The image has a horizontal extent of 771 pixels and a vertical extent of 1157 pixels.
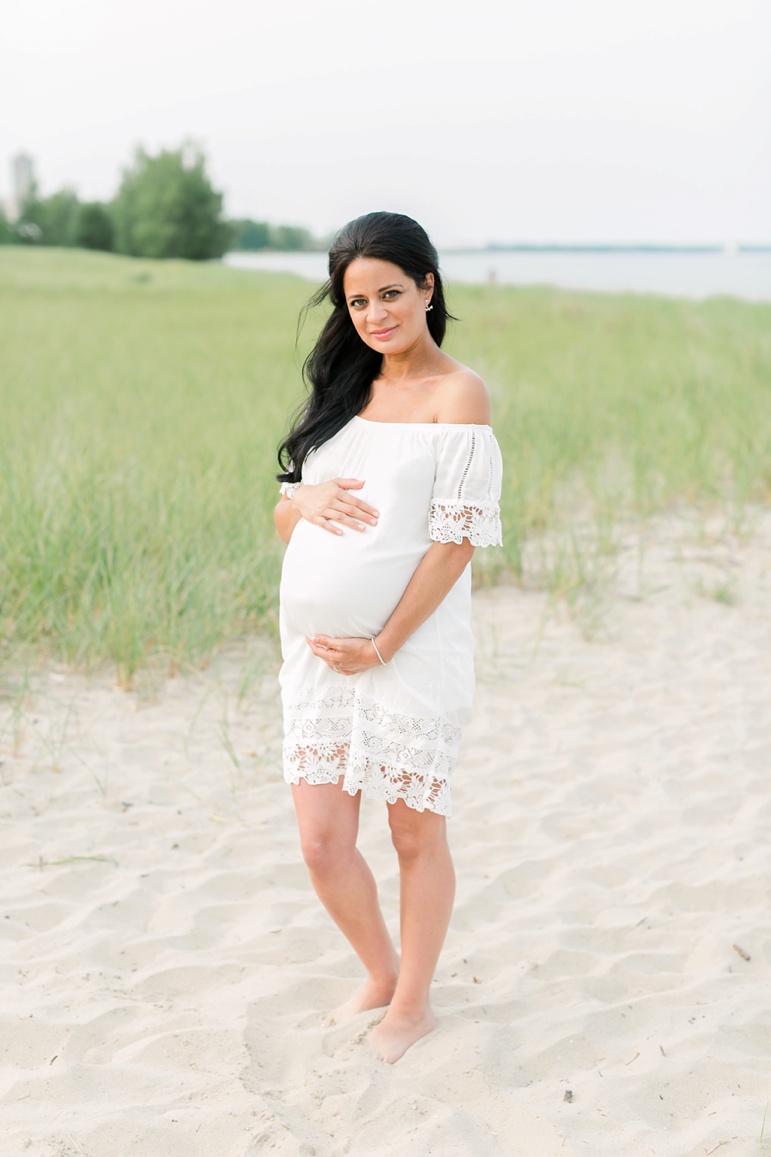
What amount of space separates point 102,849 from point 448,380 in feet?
6.13

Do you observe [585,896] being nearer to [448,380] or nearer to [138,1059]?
[138,1059]

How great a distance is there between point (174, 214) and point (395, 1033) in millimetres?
64837

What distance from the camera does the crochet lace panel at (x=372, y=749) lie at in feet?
6.89

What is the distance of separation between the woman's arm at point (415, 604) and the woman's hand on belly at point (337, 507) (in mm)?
137

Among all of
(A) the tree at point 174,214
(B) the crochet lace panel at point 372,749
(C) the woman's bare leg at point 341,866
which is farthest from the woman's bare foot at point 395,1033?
(A) the tree at point 174,214

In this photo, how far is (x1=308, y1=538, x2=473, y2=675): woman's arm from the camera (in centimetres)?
204

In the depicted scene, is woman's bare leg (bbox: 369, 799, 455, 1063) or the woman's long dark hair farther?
woman's bare leg (bbox: 369, 799, 455, 1063)

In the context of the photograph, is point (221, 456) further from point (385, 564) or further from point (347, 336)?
point (385, 564)

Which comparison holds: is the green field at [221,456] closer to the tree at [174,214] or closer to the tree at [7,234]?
the tree at [174,214]

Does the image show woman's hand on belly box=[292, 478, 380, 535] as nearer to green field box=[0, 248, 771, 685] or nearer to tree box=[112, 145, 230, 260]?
green field box=[0, 248, 771, 685]

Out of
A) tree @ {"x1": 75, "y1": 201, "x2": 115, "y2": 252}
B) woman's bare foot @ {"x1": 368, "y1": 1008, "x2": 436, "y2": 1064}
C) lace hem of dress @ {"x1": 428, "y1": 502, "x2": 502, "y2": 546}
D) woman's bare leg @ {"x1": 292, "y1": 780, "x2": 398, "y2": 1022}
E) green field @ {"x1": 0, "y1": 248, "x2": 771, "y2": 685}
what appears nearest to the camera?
lace hem of dress @ {"x1": 428, "y1": 502, "x2": 502, "y2": 546}

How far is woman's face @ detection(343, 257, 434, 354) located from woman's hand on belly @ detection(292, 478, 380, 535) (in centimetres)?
28

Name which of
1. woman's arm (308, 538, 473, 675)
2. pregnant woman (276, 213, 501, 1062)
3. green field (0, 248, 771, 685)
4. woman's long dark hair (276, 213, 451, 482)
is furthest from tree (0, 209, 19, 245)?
woman's arm (308, 538, 473, 675)

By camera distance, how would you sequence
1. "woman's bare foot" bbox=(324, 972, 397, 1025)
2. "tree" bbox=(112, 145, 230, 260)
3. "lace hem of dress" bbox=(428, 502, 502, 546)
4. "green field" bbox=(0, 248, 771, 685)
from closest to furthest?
"lace hem of dress" bbox=(428, 502, 502, 546) < "woman's bare foot" bbox=(324, 972, 397, 1025) < "green field" bbox=(0, 248, 771, 685) < "tree" bbox=(112, 145, 230, 260)
